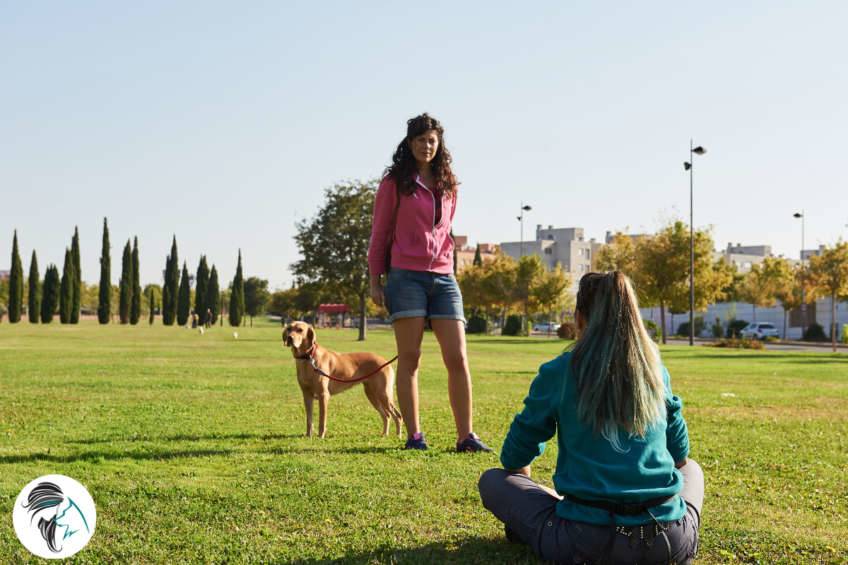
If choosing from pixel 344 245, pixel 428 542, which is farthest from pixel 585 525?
pixel 344 245

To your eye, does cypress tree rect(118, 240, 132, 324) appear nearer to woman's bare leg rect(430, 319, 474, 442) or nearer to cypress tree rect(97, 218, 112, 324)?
cypress tree rect(97, 218, 112, 324)

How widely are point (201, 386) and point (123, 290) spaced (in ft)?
263

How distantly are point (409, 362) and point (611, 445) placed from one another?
3501 mm

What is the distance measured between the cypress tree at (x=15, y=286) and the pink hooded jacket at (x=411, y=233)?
8757 centimetres

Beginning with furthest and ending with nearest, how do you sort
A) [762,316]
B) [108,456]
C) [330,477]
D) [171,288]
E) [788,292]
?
[171,288] < [762,316] < [788,292] < [108,456] < [330,477]

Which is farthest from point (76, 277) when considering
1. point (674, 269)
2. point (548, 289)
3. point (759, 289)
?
point (759, 289)

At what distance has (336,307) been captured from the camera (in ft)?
371

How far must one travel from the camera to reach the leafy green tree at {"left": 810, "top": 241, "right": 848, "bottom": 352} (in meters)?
44.2

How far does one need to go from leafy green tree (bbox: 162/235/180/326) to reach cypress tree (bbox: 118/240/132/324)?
4.92 m

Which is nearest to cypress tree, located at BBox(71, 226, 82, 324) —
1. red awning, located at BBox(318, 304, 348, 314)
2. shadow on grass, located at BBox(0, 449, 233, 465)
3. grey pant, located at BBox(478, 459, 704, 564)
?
red awning, located at BBox(318, 304, 348, 314)

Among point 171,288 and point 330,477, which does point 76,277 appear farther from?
point 330,477

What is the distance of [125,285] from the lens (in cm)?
8919

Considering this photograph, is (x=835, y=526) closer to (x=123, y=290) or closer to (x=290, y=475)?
(x=290, y=475)

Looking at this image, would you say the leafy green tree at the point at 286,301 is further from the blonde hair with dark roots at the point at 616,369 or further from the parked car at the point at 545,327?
the blonde hair with dark roots at the point at 616,369
